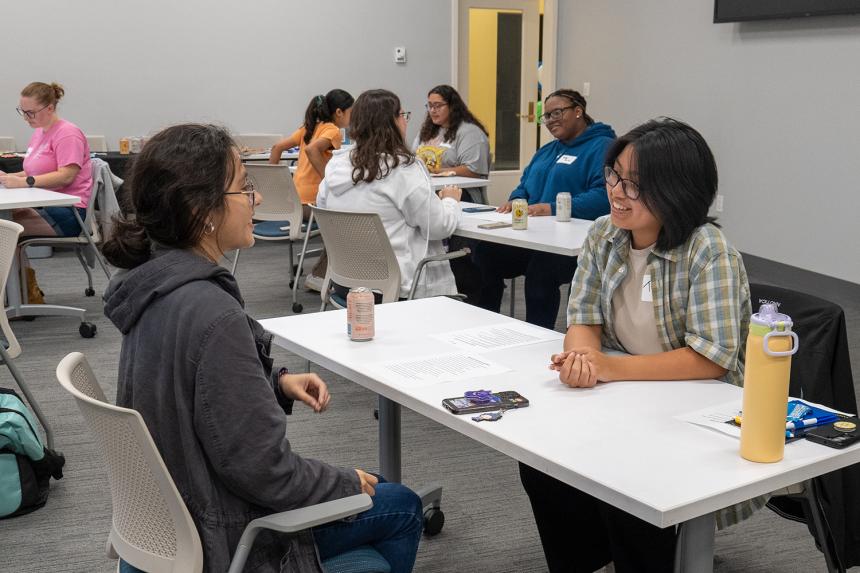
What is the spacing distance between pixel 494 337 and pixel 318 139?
3.69 metres

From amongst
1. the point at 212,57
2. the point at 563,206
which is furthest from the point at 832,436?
the point at 212,57

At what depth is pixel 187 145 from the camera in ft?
4.91

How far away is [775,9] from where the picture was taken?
19.5 ft

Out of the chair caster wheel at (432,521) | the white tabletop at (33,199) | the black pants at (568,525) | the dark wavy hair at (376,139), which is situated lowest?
the chair caster wheel at (432,521)

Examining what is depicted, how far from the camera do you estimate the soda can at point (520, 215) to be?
12.3 feet

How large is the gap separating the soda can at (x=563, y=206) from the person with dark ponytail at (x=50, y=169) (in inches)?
104

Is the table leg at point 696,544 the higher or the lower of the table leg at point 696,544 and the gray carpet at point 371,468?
the higher

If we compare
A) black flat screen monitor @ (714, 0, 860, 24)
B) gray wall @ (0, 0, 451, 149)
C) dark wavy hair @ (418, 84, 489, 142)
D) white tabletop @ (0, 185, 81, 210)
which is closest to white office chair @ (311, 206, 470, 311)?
white tabletop @ (0, 185, 81, 210)

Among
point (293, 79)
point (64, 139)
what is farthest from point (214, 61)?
point (64, 139)

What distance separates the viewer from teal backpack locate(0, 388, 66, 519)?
2754 millimetres

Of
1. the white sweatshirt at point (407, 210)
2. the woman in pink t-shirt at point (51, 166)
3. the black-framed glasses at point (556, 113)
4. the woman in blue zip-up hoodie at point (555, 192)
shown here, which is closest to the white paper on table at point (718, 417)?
the white sweatshirt at point (407, 210)

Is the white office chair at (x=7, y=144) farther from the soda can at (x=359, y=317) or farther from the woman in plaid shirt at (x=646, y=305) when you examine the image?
the woman in plaid shirt at (x=646, y=305)

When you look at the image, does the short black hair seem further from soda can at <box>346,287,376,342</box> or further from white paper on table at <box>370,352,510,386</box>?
soda can at <box>346,287,376,342</box>

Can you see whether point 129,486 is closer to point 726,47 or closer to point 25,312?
point 25,312
